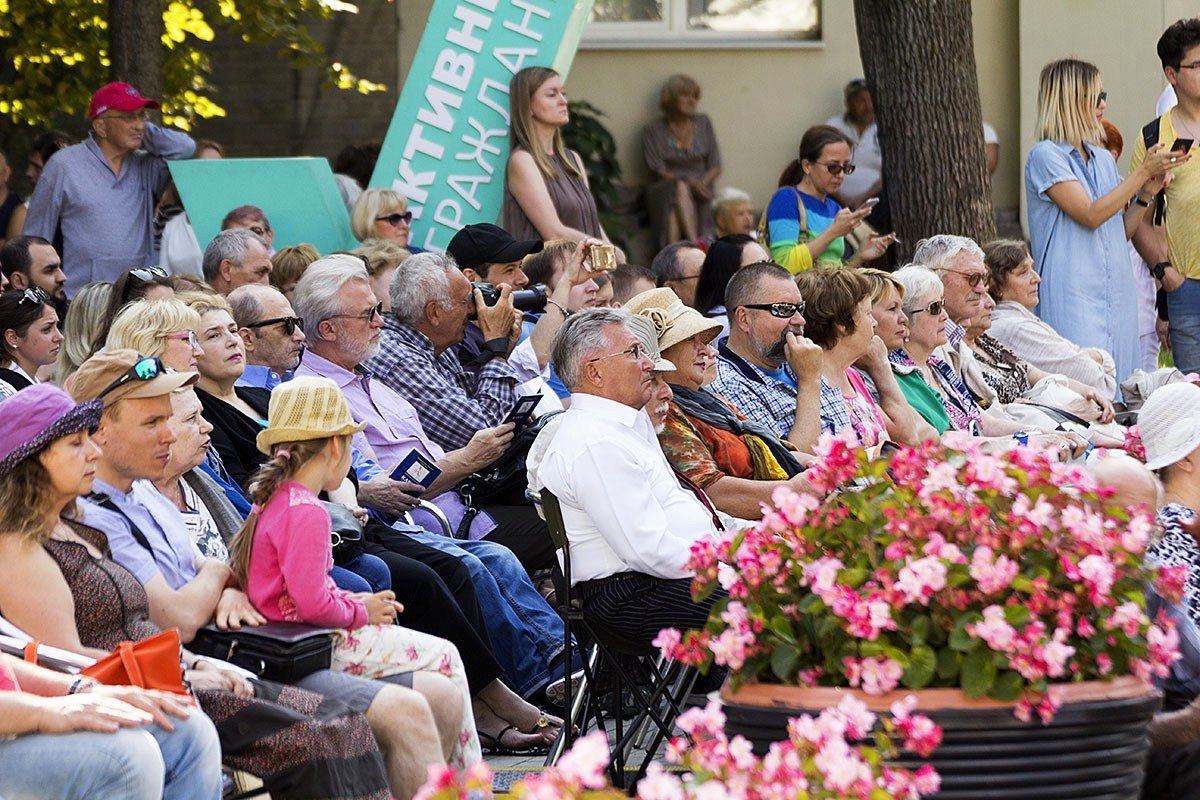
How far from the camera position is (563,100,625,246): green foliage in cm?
1366

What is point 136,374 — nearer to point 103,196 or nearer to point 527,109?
point 527,109

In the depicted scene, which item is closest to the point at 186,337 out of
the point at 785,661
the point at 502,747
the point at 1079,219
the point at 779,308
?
the point at 502,747

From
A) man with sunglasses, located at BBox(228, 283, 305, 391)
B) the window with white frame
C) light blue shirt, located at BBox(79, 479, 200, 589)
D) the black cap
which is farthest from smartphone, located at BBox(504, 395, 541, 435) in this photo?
the window with white frame

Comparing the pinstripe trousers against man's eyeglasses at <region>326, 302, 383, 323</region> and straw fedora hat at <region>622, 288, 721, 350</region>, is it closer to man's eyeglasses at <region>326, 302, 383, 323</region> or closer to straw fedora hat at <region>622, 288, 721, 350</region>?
straw fedora hat at <region>622, 288, 721, 350</region>

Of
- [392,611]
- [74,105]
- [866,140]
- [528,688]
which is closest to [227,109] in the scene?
[74,105]

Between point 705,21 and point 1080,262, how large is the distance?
5.71m

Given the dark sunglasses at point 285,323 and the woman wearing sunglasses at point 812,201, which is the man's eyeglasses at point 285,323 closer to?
the dark sunglasses at point 285,323

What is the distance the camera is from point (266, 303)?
6.52 m

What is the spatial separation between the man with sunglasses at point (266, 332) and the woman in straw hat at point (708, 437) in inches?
51.8

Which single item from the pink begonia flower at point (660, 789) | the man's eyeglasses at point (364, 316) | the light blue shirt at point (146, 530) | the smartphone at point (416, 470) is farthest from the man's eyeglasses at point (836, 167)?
the pink begonia flower at point (660, 789)

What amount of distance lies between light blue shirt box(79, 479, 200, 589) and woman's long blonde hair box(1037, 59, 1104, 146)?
6.16 metres

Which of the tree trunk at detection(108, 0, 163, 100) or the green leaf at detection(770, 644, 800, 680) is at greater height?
the tree trunk at detection(108, 0, 163, 100)

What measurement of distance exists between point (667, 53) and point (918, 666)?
38.0 feet

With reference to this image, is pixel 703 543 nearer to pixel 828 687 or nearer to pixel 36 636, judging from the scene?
pixel 828 687
